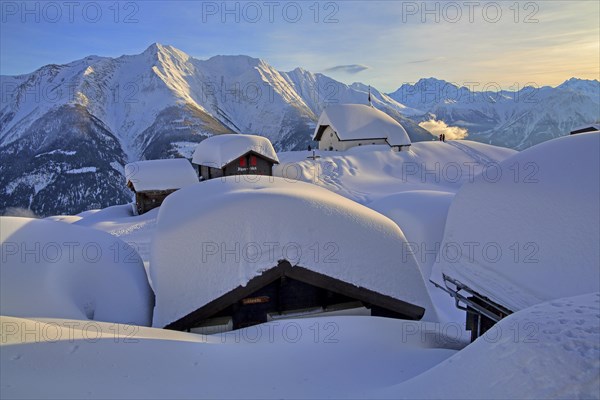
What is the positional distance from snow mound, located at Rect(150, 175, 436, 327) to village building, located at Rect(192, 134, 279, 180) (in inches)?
759

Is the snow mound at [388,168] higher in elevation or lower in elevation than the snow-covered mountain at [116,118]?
lower

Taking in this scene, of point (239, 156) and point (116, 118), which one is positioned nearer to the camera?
point (239, 156)

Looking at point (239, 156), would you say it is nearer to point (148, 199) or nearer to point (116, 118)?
point (148, 199)

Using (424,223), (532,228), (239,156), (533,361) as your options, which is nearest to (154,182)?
(239,156)

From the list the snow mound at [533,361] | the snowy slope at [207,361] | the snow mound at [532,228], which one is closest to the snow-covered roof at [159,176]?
the snowy slope at [207,361]

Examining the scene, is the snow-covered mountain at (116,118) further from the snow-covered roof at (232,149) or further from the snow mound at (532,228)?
the snow mound at (532,228)

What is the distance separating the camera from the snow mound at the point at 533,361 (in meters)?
2.67

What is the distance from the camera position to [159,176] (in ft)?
85.6

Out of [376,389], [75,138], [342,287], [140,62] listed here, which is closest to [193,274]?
[342,287]

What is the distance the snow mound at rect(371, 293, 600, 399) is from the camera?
2.67 metres

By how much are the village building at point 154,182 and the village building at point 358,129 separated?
→ 711 inches

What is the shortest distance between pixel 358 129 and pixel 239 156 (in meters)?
16.9

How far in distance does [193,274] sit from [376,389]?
13.2 feet

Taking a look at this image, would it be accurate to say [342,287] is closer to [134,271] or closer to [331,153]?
[134,271]
